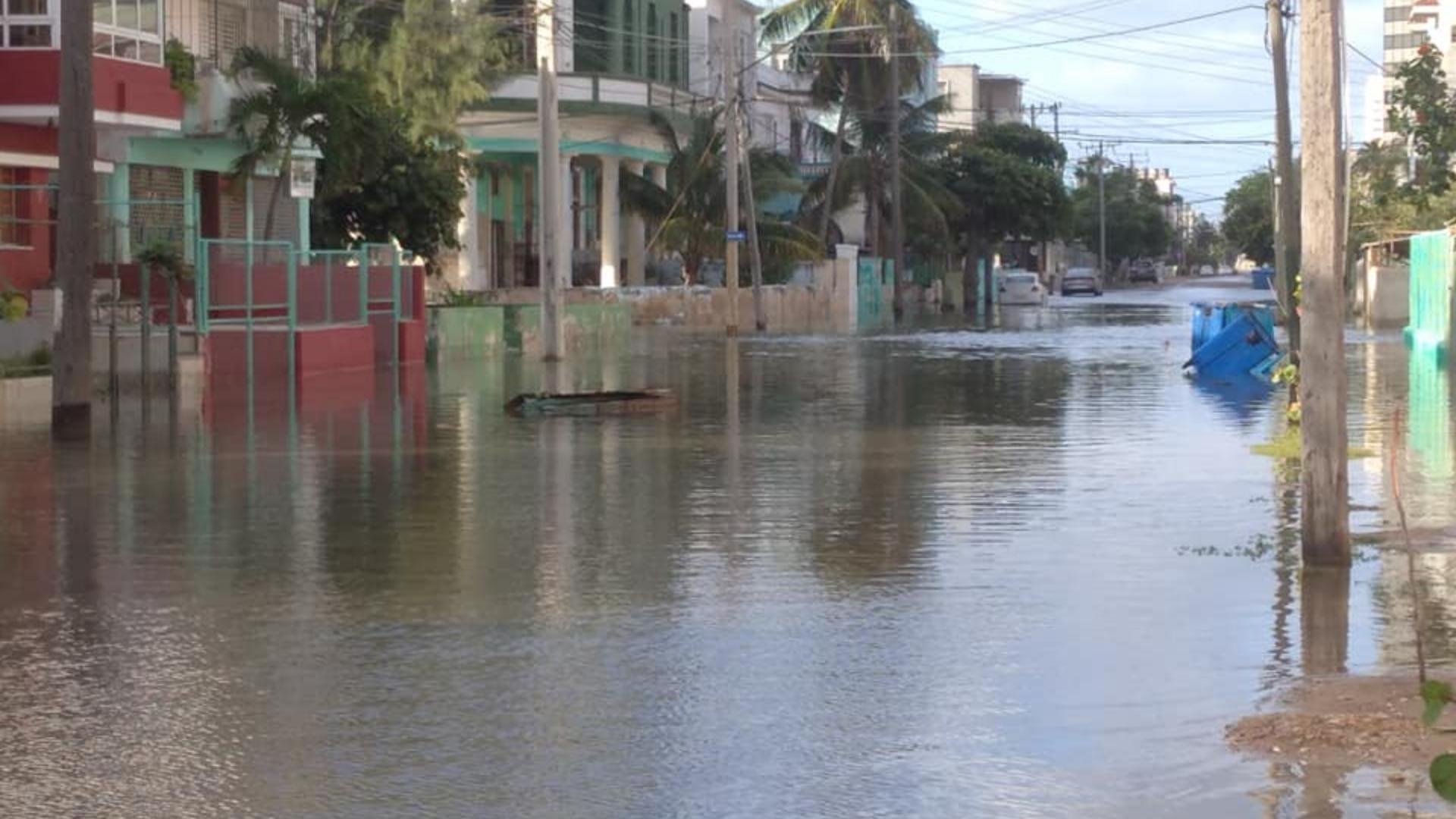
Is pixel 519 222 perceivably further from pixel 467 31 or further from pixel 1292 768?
pixel 1292 768

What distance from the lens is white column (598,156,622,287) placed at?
211 feet

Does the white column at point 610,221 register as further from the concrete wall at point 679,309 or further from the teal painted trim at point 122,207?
the teal painted trim at point 122,207

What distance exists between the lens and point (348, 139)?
122ft

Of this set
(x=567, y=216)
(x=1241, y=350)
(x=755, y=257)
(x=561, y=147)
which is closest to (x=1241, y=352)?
(x=1241, y=350)

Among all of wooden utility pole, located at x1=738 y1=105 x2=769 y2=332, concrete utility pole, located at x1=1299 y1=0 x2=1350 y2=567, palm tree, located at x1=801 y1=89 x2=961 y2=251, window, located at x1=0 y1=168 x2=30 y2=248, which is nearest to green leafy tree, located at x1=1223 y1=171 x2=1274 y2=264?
palm tree, located at x1=801 y1=89 x2=961 y2=251

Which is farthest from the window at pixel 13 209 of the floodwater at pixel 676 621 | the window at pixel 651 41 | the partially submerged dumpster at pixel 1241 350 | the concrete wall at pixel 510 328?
the window at pixel 651 41

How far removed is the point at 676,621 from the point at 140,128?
85.9 ft

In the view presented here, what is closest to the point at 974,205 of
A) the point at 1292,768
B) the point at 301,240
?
the point at 301,240

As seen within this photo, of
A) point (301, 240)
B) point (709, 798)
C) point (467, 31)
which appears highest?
point (467, 31)

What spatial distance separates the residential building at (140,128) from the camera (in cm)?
3247

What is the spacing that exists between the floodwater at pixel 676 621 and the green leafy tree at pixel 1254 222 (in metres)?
118

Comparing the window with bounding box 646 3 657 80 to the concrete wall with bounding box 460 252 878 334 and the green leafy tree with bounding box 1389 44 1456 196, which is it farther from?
the green leafy tree with bounding box 1389 44 1456 196

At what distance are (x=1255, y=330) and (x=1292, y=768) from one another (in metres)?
26.3

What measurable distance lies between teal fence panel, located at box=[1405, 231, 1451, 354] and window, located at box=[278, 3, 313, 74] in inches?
842
